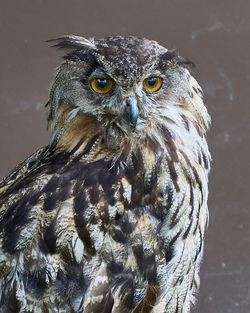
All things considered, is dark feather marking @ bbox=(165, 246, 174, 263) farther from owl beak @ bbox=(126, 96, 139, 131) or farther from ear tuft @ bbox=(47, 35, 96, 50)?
→ ear tuft @ bbox=(47, 35, 96, 50)

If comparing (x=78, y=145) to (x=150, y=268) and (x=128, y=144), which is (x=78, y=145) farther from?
(x=150, y=268)

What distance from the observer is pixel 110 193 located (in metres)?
2.97

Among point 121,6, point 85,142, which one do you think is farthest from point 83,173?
point 121,6

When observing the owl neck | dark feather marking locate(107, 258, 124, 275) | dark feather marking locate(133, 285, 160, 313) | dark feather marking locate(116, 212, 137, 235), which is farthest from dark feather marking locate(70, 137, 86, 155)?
dark feather marking locate(133, 285, 160, 313)

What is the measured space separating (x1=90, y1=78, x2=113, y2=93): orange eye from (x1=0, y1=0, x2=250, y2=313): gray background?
2.06 m

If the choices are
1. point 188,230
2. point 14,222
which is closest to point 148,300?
point 188,230

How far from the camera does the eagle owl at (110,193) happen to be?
293 cm

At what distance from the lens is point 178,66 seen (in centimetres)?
306

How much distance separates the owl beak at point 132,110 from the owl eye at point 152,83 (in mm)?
86

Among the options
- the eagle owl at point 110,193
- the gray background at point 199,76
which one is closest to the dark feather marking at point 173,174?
the eagle owl at point 110,193

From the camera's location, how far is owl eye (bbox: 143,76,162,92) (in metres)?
2.98

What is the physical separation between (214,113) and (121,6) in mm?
875

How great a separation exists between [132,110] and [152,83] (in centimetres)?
14

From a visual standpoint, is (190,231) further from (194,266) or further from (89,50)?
(89,50)
